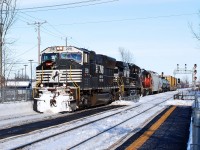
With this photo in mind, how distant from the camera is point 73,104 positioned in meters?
19.5

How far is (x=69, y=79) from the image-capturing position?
790 inches

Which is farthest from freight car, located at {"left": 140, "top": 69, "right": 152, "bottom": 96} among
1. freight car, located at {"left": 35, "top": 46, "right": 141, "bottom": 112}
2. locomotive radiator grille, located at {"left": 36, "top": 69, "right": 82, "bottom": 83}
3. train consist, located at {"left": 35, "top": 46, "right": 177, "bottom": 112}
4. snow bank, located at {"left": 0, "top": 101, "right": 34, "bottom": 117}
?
locomotive radiator grille, located at {"left": 36, "top": 69, "right": 82, "bottom": 83}

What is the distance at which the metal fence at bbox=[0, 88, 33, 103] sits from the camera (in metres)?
25.0

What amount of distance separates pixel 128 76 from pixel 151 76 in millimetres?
18063

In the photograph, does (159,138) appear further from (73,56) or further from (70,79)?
(73,56)

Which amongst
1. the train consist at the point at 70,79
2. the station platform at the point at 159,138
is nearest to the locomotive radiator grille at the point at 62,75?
the train consist at the point at 70,79

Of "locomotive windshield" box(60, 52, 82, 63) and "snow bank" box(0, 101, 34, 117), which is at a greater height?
"locomotive windshield" box(60, 52, 82, 63)

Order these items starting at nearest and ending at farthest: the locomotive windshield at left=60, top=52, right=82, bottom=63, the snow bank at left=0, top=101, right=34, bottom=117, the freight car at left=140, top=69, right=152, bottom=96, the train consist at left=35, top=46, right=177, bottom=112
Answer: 1. the train consist at left=35, top=46, right=177, bottom=112
2. the snow bank at left=0, top=101, right=34, bottom=117
3. the locomotive windshield at left=60, top=52, right=82, bottom=63
4. the freight car at left=140, top=69, right=152, bottom=96

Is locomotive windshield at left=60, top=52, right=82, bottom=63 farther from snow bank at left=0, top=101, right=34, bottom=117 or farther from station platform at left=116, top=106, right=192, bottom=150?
station platform at left=116, top=106, right=192, bottom=150

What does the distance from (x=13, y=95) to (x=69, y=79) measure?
314 inches

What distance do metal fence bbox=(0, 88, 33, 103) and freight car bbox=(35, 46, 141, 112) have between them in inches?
210

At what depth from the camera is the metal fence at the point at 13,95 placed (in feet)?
81.9

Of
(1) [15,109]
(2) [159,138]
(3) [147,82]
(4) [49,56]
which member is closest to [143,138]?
(2) [159,138]

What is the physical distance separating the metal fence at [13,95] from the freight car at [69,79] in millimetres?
5341
